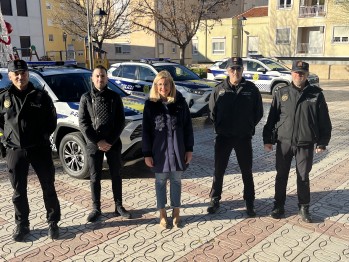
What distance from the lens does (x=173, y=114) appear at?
12.8 feet

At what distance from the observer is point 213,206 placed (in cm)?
456

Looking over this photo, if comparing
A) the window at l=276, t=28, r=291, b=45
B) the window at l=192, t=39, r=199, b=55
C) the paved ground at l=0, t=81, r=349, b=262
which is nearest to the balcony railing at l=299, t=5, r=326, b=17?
the window at l=276, t=28, r=291, b=45

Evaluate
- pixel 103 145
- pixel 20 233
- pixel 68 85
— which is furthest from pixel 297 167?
pixel 68 85

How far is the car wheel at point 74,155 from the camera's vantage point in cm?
538

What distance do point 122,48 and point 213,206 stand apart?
124 feet

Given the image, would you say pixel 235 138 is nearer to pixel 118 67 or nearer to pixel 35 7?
pixel 118 67

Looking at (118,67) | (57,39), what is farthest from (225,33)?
(118,67)

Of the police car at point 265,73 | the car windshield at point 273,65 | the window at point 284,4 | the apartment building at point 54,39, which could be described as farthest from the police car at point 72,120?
the apartment building at point 54,39

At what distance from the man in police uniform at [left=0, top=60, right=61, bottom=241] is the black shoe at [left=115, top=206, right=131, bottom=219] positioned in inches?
36.0

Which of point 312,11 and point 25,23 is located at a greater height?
point 25,23

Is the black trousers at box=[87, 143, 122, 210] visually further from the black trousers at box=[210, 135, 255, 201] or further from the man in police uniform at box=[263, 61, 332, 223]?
the man in police uniform at box=[263, 61, 332, 223]

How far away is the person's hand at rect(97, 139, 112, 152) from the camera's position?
163 inches

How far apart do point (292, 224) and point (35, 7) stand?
136 ft

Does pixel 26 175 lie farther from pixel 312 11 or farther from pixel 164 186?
pixel 312 11
